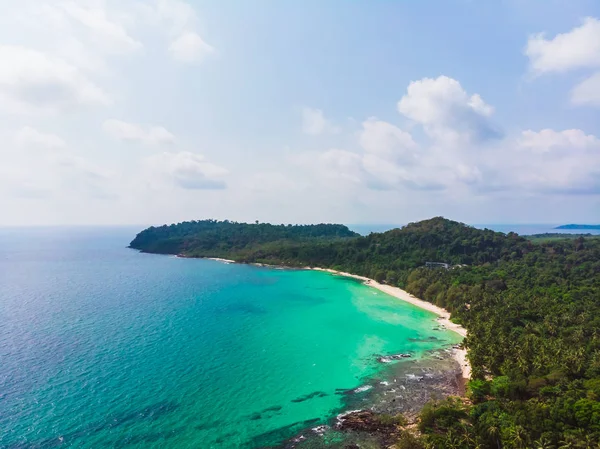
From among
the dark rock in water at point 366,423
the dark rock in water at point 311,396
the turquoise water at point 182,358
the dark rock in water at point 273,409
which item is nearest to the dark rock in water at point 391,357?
the turquoise water at point 182,358

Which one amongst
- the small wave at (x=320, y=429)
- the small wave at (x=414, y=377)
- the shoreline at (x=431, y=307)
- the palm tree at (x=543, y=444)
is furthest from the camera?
the shoreline at (x=431, y=307)

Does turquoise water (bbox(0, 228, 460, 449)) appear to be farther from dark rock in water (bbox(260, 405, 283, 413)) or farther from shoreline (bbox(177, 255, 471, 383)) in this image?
shoreline (bbox(177, 255, 471, 383))

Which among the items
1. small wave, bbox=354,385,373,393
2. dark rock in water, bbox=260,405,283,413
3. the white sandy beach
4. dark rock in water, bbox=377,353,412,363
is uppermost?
the white sandy beach

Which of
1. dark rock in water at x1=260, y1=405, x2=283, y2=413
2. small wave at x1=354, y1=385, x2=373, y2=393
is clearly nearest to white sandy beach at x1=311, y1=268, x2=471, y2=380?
small wave at x1=354, y1=385, x2=373, y2=393

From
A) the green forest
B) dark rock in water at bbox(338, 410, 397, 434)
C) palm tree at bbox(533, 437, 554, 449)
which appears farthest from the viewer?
dark rock in water at bbox(338, 410, 397, 434)

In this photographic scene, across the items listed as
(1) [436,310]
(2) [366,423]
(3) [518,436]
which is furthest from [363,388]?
(1) [436,310]

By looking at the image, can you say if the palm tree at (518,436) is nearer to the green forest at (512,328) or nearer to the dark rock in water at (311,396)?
the green forest at (512,328)

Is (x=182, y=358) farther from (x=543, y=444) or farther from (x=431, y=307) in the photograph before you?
(x=431, y=307)
